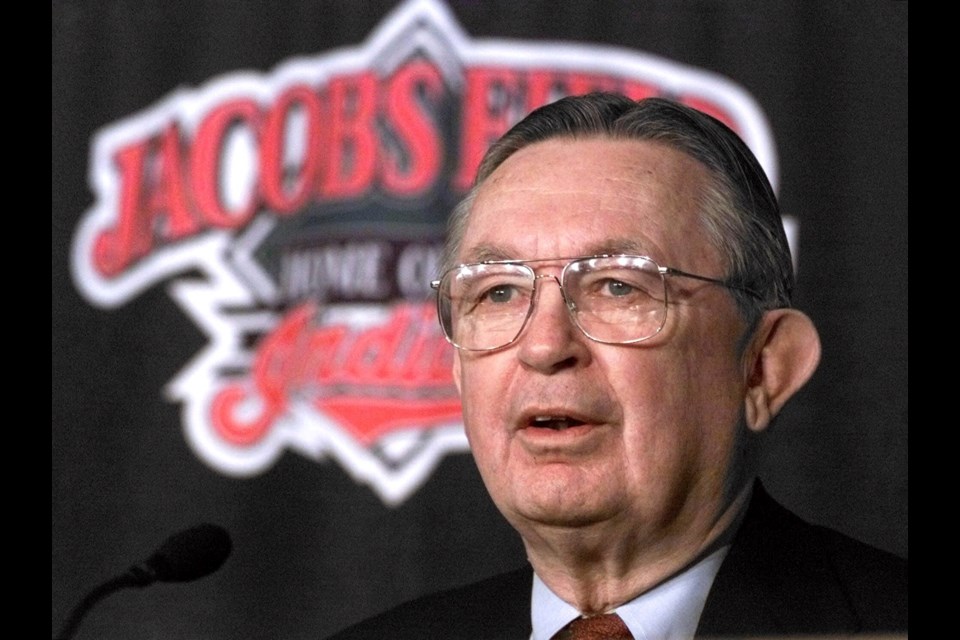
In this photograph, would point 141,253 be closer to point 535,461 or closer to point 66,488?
point 66,488

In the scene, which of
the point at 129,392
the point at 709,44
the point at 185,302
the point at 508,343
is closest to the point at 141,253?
the point at 185,302

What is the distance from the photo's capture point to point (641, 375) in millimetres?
971

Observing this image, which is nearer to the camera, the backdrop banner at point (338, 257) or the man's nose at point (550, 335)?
the man's nose at point (550, 335)

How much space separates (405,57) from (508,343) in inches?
61.3

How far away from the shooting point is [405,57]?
2.45 metres

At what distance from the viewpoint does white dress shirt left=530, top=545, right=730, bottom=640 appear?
100 centimetres

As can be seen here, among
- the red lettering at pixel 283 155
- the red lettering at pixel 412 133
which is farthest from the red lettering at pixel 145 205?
the red lettering at pixel 412 133

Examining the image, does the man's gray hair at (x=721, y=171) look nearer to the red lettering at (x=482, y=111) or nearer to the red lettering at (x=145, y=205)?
the red lettering at (x=482, y=111)

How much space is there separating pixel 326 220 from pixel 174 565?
152 centimetres

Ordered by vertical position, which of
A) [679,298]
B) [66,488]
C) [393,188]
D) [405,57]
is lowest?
[66,488]

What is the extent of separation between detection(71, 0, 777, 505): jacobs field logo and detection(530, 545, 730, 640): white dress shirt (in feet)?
4.42

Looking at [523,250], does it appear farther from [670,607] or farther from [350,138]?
[350,138]

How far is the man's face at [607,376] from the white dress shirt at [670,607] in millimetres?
31

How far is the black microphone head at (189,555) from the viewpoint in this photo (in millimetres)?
941
